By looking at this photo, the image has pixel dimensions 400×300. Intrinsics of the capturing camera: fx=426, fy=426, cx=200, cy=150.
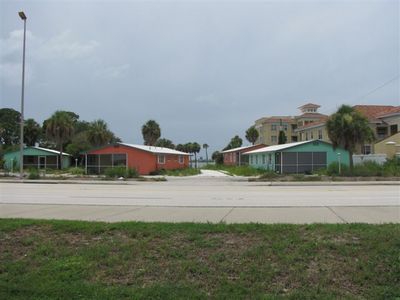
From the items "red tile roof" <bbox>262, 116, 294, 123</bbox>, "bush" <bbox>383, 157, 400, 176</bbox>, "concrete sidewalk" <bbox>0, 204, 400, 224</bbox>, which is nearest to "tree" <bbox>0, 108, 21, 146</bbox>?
"red tile roof" <bbox>262, 116, 294, 123</bbox>

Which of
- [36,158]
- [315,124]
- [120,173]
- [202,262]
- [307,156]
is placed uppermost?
[315,124]

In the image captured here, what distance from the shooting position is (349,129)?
116 feet

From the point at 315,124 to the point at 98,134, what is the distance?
32.9 metres

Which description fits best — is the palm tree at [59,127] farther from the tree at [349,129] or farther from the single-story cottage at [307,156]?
the tree at [349,129]

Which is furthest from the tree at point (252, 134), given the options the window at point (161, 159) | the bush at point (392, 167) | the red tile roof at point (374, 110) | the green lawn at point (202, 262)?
the green lawn at point (202, 262)

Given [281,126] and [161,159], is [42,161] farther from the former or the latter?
[281,126]

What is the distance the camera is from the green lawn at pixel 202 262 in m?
5.41

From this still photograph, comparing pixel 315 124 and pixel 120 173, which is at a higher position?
pixel 315 124

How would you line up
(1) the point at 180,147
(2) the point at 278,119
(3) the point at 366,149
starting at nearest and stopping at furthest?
1. (3) the point at 366,149
2. (2) the point at 278,119
3. (1) the point at 180,147

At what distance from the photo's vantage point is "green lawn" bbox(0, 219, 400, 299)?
541 centimetres

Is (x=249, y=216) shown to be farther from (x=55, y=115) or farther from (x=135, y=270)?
A: (x=55, y=115)

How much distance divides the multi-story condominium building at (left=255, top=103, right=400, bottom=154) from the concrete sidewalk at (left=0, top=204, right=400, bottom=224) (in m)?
26.5

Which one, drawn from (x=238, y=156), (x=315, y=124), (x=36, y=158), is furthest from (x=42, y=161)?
(x=315, y=124)

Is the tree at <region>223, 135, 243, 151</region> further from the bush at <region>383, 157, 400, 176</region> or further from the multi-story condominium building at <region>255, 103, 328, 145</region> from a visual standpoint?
the bush at <region>383, 157, 400, 176</region>
